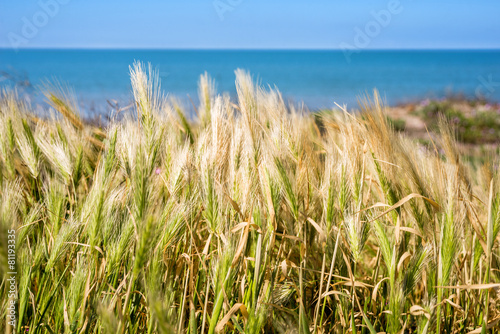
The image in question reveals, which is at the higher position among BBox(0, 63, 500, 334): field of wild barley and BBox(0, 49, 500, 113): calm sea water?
BBox(0, 49, 500, 113): calm sea water

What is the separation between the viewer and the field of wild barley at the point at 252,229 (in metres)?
0.85

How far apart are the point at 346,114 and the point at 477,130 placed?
24.8 feet

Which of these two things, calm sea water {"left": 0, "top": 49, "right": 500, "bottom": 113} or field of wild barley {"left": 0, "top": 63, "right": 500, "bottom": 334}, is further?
calm sea water {"left": 0, "top": 49, "right": 500, "bottom": 113}

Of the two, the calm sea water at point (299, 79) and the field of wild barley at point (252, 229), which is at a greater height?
the calm sea water at point (299, 79)

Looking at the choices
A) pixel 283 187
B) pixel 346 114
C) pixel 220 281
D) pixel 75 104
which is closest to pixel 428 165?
pixel 346 114

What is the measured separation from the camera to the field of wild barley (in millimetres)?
854

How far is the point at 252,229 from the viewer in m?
0.94

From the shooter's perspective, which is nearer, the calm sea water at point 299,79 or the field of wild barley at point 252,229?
the field of wild barley at point 252,229

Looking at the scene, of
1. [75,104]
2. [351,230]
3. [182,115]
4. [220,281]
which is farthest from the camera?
[182,115]

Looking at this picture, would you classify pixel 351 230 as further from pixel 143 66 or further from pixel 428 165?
pixel 143 66

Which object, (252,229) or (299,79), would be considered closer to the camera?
(252,229)

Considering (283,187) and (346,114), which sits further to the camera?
(346,114)

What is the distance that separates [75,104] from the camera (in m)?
1.54

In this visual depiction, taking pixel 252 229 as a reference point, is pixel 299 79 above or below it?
above
